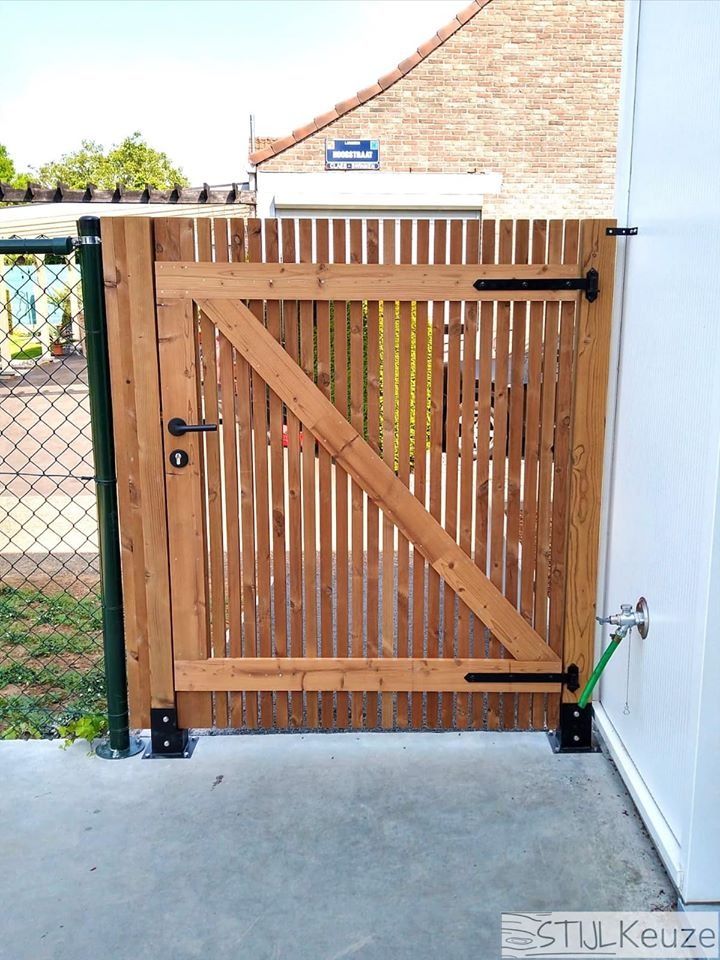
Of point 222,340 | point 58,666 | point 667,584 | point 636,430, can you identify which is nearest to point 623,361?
point 636,430

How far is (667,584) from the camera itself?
2.30 m

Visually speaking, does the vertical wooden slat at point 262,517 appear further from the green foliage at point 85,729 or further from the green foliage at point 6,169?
the green foliage at point 6,169

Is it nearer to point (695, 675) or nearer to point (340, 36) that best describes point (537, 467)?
point (695, 675)

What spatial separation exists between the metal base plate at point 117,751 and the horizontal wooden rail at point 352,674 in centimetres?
30

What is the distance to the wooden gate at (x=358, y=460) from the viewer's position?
2.73 metres

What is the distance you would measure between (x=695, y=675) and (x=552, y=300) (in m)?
1.36

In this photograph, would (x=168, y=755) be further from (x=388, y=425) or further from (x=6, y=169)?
(x=6, y=169)

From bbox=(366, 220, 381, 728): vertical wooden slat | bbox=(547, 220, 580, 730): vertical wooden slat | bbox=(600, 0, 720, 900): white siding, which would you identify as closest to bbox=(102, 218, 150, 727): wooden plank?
bbox=(366, 220, 381, 728): vertical wooden slat

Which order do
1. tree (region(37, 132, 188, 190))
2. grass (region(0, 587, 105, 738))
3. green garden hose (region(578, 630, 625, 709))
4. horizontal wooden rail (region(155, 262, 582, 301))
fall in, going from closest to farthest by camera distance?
green garden hose (region(578, 630, 625, 709)) → horizontal wooden rail (region(155, 262, 582, 301)) → grass (region(0, 587, 105, 738)) → tree (region(37, 132, 188, 190))

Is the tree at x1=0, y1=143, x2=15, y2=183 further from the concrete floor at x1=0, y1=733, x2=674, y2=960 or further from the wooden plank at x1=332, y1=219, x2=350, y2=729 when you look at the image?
the concrete floor at x1=0, y1=733, x2=674, y2=960

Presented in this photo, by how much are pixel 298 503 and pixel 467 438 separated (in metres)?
0.67

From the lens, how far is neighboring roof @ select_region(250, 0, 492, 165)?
11.3 m

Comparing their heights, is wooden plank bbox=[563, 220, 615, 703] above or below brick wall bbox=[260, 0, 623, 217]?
below

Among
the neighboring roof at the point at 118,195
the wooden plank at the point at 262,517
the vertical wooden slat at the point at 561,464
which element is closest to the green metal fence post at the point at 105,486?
the wooden plank at the point at 262,517
